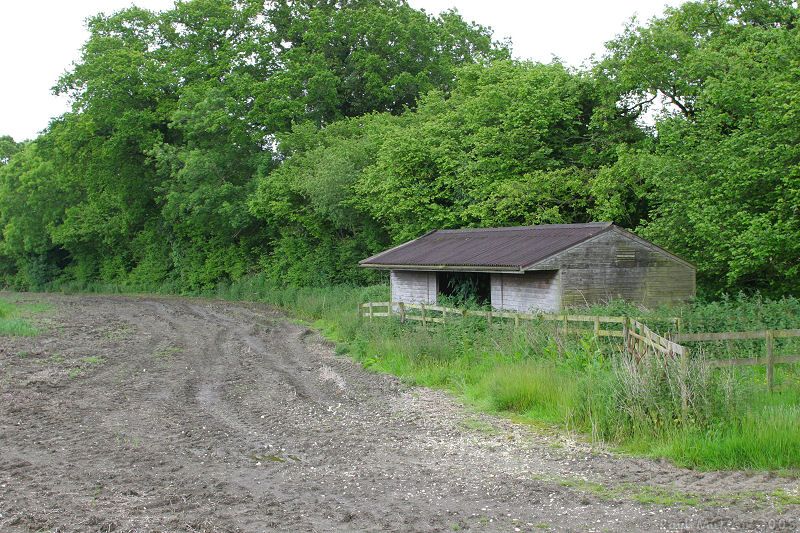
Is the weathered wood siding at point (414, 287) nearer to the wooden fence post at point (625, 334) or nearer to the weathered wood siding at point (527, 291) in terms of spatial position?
the weathered wood siding at point (527, 291)

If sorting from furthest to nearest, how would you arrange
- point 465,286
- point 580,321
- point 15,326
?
point 15,326 → point 465,286 → point 580,321

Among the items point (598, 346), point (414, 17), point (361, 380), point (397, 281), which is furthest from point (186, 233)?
point (598, 346)

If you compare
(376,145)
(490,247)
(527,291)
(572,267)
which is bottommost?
(527,291)

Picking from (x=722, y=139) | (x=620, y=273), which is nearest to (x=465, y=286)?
(x=620, y=273)

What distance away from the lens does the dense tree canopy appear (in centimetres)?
2042

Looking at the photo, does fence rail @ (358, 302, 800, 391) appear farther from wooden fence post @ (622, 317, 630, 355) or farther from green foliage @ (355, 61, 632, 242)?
green foliage @ (355, 61, 632, 242)

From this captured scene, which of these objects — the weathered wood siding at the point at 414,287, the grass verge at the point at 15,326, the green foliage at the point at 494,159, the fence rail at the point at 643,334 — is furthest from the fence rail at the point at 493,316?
the grass verge at the point at 15,326

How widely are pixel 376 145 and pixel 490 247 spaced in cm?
1342

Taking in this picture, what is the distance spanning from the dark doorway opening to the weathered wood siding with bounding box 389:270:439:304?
35cm

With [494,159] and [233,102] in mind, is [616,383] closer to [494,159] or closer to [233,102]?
[494,159]

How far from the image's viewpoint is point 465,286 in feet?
71.1

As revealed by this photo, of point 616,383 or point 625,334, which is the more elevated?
point 625,334

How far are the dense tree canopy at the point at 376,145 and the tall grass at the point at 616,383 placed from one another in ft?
15.2

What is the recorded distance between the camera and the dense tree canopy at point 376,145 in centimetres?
2042
